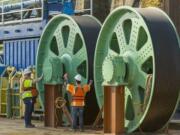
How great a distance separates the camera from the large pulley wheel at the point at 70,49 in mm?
13875

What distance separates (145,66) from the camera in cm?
1227

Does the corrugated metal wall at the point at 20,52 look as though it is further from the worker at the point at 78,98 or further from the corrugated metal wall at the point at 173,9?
the worker at the point at 78,98

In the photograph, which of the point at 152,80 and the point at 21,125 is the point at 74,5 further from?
the point at 152,80

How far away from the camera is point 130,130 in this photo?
12.2 meters

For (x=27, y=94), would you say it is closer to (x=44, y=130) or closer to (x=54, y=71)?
(x=54, y=71)

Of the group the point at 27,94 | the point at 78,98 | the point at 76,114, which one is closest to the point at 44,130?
the point at 76,114

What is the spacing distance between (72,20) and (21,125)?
10.5 feet

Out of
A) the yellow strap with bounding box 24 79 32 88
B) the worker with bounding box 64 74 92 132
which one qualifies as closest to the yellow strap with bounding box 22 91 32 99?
the yellow strap with bounding box 24 79 32 88

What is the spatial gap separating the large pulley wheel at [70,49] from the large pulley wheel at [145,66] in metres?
1.03

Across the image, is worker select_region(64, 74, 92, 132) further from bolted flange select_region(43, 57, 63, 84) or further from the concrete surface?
bolted flange select_region(43, 57, 63, 84)

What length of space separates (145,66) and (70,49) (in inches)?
108

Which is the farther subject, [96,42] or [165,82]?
[96,42]

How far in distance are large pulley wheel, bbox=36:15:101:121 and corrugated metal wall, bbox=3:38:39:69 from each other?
7.44ft

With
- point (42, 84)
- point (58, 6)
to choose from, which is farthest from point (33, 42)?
point (42, 84)
